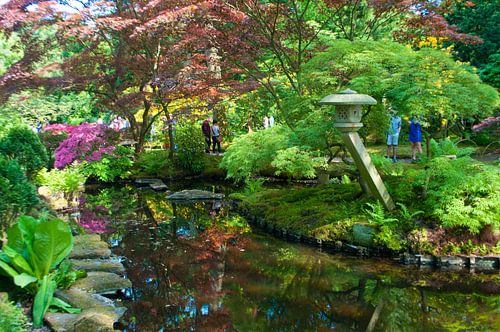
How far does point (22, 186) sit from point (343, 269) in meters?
4.39

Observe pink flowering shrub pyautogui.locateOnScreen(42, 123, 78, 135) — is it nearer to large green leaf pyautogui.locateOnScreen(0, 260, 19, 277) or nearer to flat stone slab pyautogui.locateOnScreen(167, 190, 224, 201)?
flat stone slab pyautogui.locateOnScreen(167, 190, 224, 201)

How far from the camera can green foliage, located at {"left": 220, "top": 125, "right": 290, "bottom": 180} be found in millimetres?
10141

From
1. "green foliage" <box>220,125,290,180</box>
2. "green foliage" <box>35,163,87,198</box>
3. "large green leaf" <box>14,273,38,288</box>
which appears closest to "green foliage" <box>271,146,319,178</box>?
"green foliage" <box>220,125,290,180</box>

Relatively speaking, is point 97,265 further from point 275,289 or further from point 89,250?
point 275,289

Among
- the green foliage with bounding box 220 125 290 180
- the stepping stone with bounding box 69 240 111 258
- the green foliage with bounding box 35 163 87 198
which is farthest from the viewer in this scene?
the green foliage with bounding box 35 163 87 198

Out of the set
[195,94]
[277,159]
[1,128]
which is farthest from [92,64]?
[277,159]

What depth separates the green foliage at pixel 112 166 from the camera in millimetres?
15109

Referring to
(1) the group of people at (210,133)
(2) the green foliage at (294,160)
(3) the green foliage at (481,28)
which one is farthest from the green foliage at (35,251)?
(3) the green foliage at (481,28)

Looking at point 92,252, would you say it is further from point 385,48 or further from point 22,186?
point 385,48

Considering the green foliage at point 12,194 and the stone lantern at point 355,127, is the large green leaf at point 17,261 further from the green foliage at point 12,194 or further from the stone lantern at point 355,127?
the stone lantern at point 355,127

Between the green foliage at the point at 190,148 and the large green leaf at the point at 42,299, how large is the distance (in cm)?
1152

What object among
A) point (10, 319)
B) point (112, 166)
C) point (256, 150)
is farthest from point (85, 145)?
point (10, 319)

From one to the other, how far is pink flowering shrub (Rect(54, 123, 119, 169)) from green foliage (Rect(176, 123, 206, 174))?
7.07ft

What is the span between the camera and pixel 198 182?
15.7m
